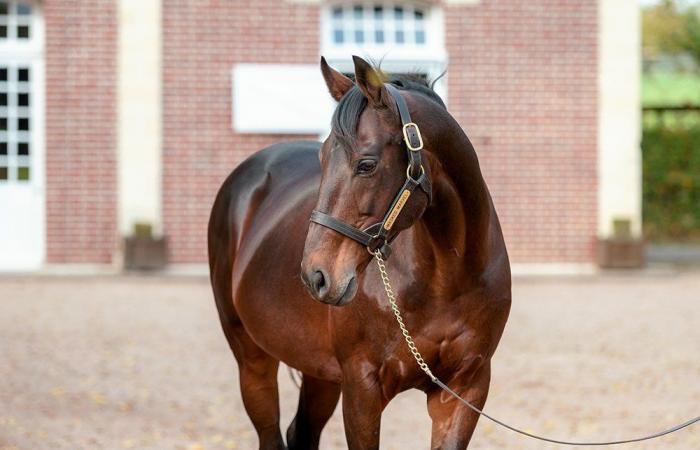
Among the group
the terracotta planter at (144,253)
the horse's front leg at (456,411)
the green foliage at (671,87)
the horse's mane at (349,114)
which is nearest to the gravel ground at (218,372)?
the terracotta planter at (144,253)

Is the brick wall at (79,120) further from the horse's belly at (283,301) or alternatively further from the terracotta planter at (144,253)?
the horse's belly at (283,301)

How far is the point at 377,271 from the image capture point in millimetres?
4125

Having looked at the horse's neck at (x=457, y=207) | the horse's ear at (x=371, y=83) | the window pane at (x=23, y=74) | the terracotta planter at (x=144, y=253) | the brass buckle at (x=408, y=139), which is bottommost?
the terracotta planter at (x=144, y=253)

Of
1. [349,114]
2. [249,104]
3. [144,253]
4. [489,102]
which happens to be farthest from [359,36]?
[349,114]

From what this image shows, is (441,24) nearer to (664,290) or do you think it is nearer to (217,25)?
(217,25)

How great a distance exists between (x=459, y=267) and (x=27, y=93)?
513 inches

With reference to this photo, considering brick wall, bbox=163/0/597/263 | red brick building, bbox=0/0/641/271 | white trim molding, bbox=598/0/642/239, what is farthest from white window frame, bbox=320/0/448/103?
white trim molding, bbox=598/0/642/239

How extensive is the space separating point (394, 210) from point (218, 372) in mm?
5795

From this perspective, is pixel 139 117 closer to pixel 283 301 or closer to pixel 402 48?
pixel 402 48

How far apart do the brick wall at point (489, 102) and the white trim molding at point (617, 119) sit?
5.5 inches

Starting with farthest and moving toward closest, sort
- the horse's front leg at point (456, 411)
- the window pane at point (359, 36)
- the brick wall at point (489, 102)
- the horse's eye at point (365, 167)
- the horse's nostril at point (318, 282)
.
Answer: the window pane at point (359, 36), the brick wall at point (489, 102), the horse's front leg at point (456, 411), the horse's eye at point (365, 167), the horse's nostril at point (318, 282)

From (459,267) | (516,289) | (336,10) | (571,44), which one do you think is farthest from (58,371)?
(571,44)

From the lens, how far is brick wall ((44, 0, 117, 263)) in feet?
51.9

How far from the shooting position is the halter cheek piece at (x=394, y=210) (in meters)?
3.65
